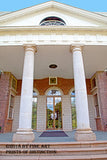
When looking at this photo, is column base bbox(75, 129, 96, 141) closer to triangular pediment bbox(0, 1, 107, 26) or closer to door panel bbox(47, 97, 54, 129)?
door panel bbox(47, 97, 54, 129)

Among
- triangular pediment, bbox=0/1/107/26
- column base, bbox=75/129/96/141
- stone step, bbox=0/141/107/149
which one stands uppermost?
triangular pediment, bbox=0/1/107/26

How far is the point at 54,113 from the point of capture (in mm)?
10016

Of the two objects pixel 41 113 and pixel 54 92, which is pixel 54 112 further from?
pixel 54 92

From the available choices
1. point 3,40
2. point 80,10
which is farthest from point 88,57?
point 3,40

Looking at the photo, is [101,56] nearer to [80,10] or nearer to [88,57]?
[88,57]

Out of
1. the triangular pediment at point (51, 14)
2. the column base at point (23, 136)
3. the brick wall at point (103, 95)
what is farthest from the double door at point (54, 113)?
the triangular pediment at point (51, 14)

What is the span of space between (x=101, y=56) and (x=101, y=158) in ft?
19.1

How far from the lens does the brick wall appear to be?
842 centimetres

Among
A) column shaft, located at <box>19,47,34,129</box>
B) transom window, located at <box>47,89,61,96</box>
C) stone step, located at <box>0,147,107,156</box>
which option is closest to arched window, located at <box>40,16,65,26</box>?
column shaft, located at <box>19,47,34,129</box>

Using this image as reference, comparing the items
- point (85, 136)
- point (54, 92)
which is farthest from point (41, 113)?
A: point (85, 136)

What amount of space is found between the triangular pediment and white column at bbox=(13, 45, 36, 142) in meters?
2.27

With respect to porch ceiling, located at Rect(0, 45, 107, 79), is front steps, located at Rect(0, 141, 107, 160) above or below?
below

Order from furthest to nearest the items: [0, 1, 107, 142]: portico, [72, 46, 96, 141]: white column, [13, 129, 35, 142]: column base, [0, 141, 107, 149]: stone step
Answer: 1. [0, 1, 107, 142]: portico
2. [72, 46, 96, 141]: white column
3. [13, 129, 35, 142]: column base
4. [0, 141, 107, 149]: stone step

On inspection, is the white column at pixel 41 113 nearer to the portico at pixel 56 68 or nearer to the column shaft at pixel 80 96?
the portico at pixel 56 68
